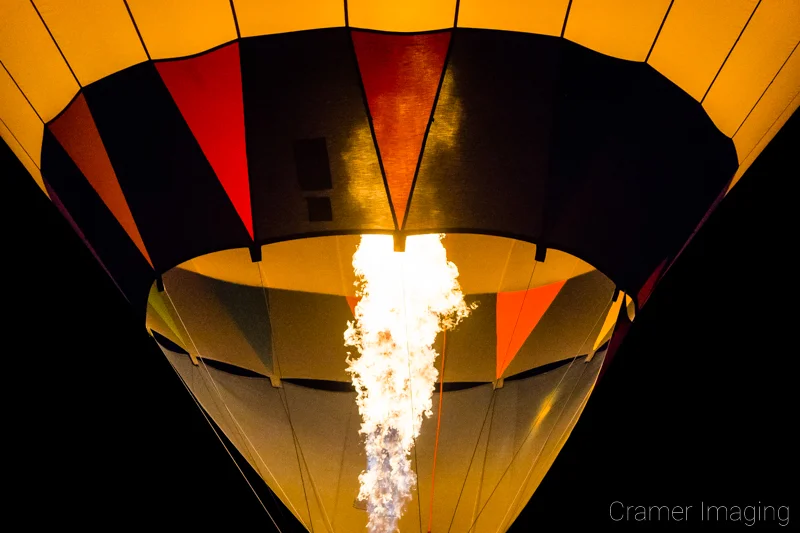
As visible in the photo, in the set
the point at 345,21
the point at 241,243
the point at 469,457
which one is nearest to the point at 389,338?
the point at 469,457

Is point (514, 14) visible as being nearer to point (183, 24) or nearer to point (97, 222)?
point (183, 24)

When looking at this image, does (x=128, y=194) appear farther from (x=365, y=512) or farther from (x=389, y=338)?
(x=365, y=512)

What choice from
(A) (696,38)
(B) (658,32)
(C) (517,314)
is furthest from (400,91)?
(C) (517,314)

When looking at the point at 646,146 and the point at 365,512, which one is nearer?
the point at 646,146

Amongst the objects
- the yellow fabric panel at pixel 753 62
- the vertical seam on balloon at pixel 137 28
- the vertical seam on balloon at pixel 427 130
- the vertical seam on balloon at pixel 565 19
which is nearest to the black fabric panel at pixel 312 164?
the vertical seam on balloon at pixel 427 130

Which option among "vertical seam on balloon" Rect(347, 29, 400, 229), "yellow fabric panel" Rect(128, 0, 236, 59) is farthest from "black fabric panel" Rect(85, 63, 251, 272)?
"vertical seam on balloon" Rect(347, 29, 400, 229)

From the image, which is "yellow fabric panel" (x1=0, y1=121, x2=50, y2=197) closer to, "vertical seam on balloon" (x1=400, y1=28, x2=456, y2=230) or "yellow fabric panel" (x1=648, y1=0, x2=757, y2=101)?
"vertical seam on balloon" (x1=400, y1=28, x2=456, y2=230)
